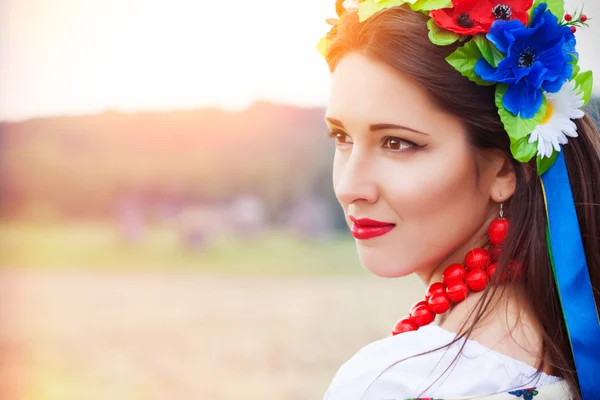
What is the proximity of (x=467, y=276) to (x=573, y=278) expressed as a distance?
6.1 inches

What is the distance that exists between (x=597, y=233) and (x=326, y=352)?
488 centimetres

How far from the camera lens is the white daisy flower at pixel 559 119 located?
1.00 meters

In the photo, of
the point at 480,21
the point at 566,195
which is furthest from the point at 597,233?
the point at 480,21

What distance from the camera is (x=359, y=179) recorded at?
1.02 meters

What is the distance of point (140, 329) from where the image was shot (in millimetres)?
6016

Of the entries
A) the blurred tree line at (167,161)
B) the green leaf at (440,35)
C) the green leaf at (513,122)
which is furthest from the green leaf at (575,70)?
the blurred tree line at (167,161)

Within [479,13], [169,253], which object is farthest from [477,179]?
[169,253]

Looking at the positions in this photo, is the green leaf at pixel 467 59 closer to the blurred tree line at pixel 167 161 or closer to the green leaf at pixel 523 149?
the green leaf at pixel 523 149

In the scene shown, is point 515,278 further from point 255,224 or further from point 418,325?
point 255,224

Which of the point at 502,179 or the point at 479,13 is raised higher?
the point at 479,13

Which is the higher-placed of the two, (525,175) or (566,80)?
(566,80)

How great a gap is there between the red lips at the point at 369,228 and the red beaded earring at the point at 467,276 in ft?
0.42

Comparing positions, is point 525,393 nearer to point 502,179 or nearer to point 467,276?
point 467,276

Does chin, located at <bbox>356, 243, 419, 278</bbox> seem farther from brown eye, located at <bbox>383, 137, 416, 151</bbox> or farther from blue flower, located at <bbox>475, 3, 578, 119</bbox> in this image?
blue flower, located at <bbox>475, 3, 578, 119</bbox>
